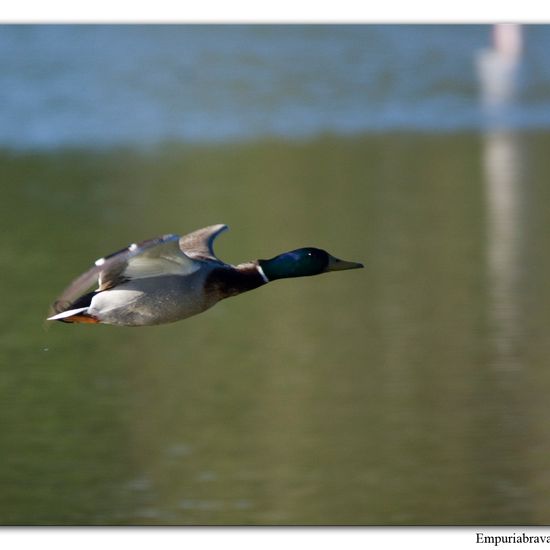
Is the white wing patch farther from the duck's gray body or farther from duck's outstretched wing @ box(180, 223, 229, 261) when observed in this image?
duck's outstretched wing @ box(180, 223, 229, 261)

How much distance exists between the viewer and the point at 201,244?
188 inches

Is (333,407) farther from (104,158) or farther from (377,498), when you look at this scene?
(104,158)

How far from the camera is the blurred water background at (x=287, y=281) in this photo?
7.42 m

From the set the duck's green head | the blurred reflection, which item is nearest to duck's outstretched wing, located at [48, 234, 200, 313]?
the duck's green head

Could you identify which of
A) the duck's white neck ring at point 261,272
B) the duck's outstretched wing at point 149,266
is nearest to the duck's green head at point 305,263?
the duck's white neck ring at point 261,272

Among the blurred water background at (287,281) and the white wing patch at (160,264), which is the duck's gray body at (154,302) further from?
the blurred water background at (287,281)

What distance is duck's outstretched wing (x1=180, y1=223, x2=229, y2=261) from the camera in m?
4.67

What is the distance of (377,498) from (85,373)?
2.05m

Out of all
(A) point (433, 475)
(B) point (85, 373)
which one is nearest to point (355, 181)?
(B) point (85, 373)

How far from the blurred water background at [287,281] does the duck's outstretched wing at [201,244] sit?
244cm

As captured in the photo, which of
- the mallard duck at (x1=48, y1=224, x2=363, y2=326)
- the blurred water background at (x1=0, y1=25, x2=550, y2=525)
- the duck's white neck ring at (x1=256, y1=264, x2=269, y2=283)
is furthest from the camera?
the blurred water background at (x1=0, y1=25, x2=550, y2=525)

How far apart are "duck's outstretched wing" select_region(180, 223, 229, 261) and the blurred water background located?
7.99 ft

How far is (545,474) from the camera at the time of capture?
742 cm

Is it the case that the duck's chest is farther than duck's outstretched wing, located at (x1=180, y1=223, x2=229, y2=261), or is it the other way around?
duck's outstretched wing, located at (x1=180, y1=223, x2=229, y2=261)
